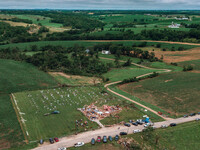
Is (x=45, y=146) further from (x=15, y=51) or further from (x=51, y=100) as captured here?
(x=15, y=51)

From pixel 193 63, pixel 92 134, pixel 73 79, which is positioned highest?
pixel 193 63

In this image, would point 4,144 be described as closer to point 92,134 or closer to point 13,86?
point 92,134

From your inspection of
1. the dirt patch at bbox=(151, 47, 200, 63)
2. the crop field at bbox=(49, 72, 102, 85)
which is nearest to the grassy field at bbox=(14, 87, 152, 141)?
the crop field at bbox=(49, 72, 102, 85)

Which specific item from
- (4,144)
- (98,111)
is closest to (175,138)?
(98,111)

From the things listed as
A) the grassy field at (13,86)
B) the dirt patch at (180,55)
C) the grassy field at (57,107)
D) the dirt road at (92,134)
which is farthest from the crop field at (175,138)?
the dirt patch at (180,55)

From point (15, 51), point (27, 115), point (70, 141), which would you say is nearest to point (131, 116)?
point (70, 141)

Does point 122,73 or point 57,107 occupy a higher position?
point 122,73

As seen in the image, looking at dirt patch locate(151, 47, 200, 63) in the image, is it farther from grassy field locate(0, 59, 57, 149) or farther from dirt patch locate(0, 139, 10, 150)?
dirt patch locate(0, 139, 10, 150)
